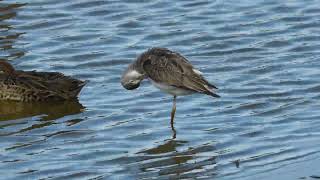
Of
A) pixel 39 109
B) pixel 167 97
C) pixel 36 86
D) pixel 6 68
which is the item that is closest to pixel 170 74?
pixel 167 97

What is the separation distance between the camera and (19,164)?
1005cm

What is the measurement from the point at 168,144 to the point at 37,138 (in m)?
1.34

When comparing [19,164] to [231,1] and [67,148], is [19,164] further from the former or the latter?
[231,1]

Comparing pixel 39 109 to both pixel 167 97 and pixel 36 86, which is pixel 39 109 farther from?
pixel 167 97

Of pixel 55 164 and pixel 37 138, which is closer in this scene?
pixel 55 164

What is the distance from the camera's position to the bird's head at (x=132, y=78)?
36.9 feet

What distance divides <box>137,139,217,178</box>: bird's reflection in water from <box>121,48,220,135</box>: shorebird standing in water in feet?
1.81

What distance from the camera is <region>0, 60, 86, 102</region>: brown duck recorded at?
12547 millimetres

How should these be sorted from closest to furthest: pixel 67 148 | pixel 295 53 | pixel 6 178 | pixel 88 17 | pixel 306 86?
pixel 6 178, pixel 67 148, pixel 306 86, pixel 295 53, pixel 88 17

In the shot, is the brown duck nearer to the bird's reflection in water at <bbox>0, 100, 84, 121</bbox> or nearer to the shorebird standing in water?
the bird's reflection in water at <bbox>0, 100, 84, 121</bbox>

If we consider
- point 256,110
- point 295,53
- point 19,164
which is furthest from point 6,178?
point 295,53

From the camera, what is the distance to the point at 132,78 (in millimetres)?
11312

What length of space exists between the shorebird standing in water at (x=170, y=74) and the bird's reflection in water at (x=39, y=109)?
4.02 feet

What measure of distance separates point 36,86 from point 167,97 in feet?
5.02
